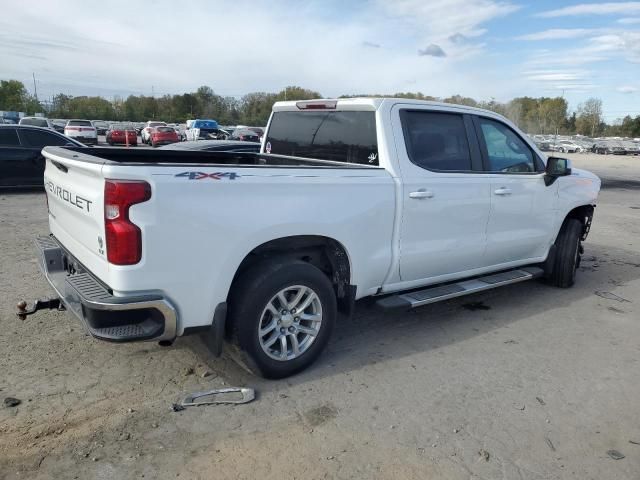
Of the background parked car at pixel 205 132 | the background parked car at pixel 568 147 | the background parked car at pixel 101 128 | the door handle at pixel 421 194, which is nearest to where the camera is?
the door handle at pixel 421 194

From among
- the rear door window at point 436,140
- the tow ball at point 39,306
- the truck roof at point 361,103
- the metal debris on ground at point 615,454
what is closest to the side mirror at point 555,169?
the truck roof at point 361,103

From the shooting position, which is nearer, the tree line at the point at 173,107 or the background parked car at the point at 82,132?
the background parked car at the point at 82,132

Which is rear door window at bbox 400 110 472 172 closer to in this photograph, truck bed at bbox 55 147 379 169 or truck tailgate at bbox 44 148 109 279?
truck bed at bbox 55 147 379 169

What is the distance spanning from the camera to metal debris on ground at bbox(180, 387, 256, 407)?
335 centimetres

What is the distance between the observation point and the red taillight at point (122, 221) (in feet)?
9.34

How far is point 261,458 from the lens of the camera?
2.84 m

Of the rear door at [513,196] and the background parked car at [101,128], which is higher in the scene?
the rear door at [513,196]

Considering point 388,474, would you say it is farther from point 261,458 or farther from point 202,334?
point 202,334

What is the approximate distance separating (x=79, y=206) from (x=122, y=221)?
2.06 ft

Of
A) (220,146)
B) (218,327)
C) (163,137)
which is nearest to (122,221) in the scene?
(218,327)

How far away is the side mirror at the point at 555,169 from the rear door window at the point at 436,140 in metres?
1.14

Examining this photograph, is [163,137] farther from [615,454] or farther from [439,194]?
[615,454]

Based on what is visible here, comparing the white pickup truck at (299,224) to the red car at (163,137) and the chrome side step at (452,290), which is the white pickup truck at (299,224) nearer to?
the chrome side step at (452,290)

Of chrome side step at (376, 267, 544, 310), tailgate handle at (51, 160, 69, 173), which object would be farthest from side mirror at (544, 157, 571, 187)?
tailgate handle at (51, 160, 69, 173)
